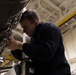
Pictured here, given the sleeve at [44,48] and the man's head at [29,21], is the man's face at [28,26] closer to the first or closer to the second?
the man's head at [29,21]

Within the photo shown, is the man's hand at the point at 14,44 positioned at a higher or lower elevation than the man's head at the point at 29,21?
lower

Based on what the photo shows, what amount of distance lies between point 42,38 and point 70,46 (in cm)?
308

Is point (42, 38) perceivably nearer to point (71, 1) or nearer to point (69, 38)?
point (71, 1)

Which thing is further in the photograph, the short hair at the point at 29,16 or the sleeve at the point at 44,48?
the short hair at the point at 29,16

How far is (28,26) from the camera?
113cm

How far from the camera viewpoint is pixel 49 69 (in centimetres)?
106

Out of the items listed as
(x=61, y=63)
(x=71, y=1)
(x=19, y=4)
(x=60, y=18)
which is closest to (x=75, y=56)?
(x=60, y=18)

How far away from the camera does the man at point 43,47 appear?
3.22ft

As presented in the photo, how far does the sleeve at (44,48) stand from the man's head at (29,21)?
136mm

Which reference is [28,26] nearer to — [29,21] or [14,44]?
[29,21]

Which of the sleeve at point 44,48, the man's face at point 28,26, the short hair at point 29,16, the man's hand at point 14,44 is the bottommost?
the sleeve at point 44,48

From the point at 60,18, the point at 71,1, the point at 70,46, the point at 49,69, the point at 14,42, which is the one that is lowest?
the point at 49,69

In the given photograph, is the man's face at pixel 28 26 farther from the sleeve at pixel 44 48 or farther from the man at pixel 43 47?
the sleeve at pixel 44 48

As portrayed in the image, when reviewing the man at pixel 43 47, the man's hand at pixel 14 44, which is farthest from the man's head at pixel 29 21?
the man's hand at pixel 14 44
